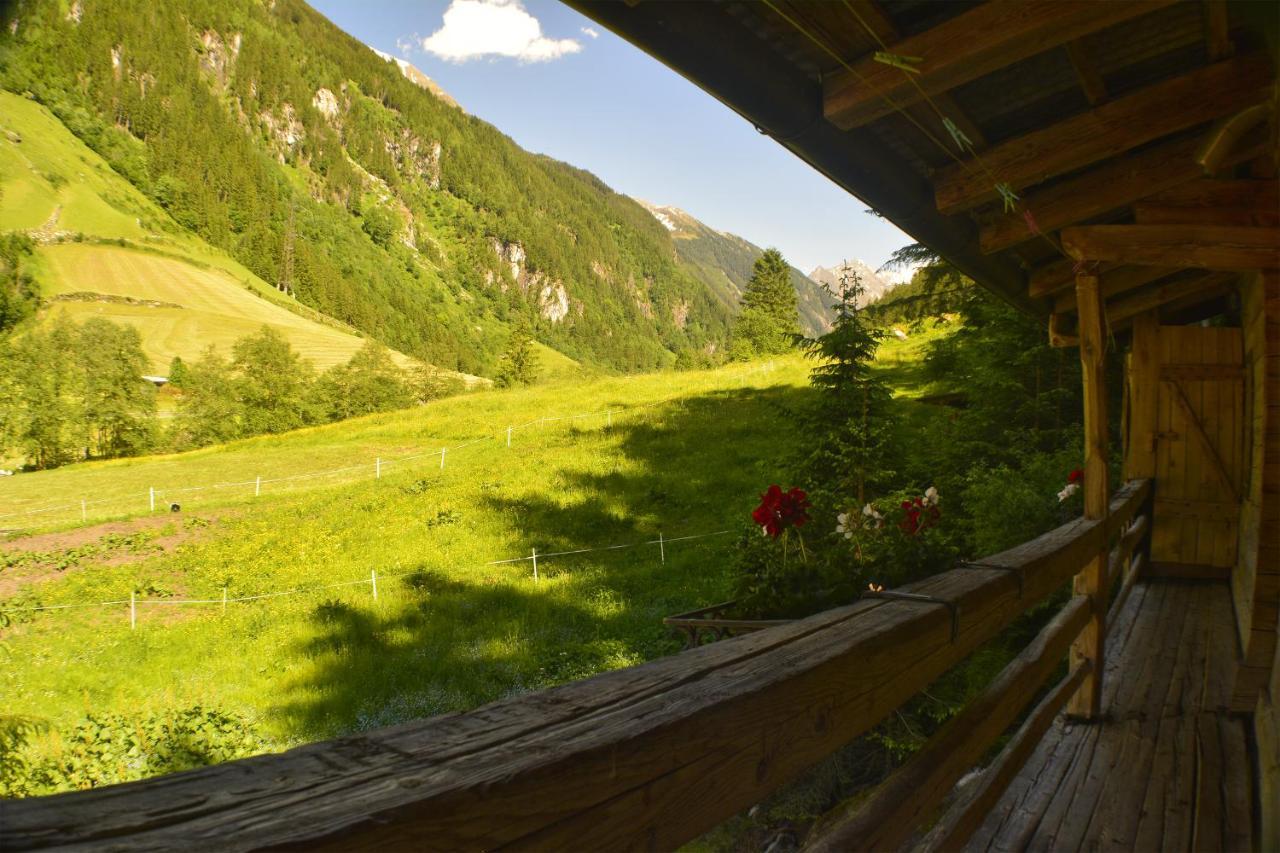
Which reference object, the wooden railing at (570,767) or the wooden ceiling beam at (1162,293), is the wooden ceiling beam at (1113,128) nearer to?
the wooden railing at (570,767)

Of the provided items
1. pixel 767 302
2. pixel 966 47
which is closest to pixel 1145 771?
pixel 966 47

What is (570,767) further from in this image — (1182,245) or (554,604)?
(554,604)

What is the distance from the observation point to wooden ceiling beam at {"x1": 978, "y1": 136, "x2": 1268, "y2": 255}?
3.94 m

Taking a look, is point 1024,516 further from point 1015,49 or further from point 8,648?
point 8,648

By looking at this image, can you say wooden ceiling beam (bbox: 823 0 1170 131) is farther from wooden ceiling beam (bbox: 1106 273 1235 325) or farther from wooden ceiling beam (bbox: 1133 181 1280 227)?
wooden ceiling beam (bbox: 1106 273 1235 325)

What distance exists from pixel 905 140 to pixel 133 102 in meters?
198

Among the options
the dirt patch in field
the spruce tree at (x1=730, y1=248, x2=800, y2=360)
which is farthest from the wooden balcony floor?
the spruce tree at (x1=730, y1=248, x2=800, y2=360)

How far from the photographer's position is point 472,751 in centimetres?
88

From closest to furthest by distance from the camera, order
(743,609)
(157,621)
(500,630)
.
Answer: (743,609) → (500,630) → (157,621)

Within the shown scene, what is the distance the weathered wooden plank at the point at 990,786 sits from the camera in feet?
7.32

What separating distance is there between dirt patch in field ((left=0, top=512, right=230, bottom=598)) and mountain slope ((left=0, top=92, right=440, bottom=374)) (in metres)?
50.1

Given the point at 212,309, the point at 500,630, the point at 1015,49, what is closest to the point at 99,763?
the point at 500,630

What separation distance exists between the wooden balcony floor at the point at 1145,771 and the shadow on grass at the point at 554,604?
571 cm

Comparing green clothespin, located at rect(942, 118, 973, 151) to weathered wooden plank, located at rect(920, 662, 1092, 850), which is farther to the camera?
green clothespin, located at rect(942, 118, 973, 151)
